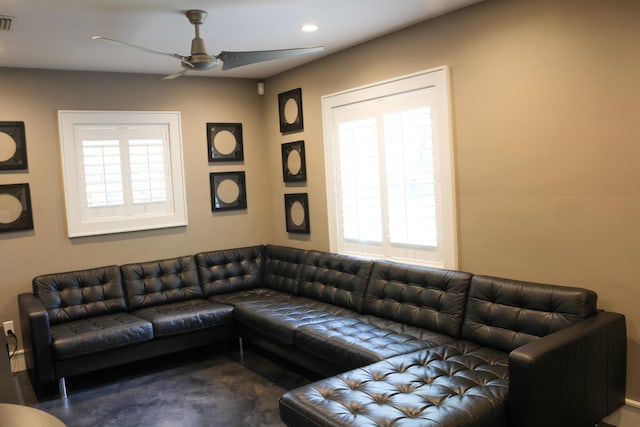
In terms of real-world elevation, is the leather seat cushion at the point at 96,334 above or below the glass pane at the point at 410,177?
below

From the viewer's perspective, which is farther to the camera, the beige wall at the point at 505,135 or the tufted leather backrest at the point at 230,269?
the tufted leather backrest at the point at 230,269

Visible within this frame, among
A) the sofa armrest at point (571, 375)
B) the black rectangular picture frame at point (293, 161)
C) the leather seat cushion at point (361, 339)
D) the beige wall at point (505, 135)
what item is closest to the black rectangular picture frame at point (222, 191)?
the beige wall at point (505, 135)

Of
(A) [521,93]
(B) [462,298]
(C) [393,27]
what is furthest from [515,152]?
(C) [393,27]

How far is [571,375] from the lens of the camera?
252 centimetres

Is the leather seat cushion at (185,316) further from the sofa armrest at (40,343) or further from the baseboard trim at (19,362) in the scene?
the baseboard trim at (19,362)

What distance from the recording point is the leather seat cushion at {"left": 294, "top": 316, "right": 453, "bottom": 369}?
10.2 feet

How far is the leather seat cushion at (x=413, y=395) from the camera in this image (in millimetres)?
2285

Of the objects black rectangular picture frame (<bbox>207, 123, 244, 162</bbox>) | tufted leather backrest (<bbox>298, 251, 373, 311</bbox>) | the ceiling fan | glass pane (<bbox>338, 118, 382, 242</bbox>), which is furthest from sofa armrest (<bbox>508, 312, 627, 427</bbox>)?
black rectangular picture frame (<bbox>207, 123, 244, 162</bbox>)

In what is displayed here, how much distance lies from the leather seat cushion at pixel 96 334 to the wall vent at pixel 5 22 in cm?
209

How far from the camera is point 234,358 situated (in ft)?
14.7

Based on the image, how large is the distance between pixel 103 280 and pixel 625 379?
12.7ft

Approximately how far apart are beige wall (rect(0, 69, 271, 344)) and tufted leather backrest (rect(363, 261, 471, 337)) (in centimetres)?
205

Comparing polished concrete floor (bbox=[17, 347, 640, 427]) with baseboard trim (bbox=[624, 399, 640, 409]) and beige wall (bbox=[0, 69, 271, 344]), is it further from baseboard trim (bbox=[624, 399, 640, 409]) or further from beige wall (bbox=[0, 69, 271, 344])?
beige wall (bbox=[0, 69, 271, 344])

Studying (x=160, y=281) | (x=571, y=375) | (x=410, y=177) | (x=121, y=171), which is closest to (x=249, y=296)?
(x=160, y=281)
